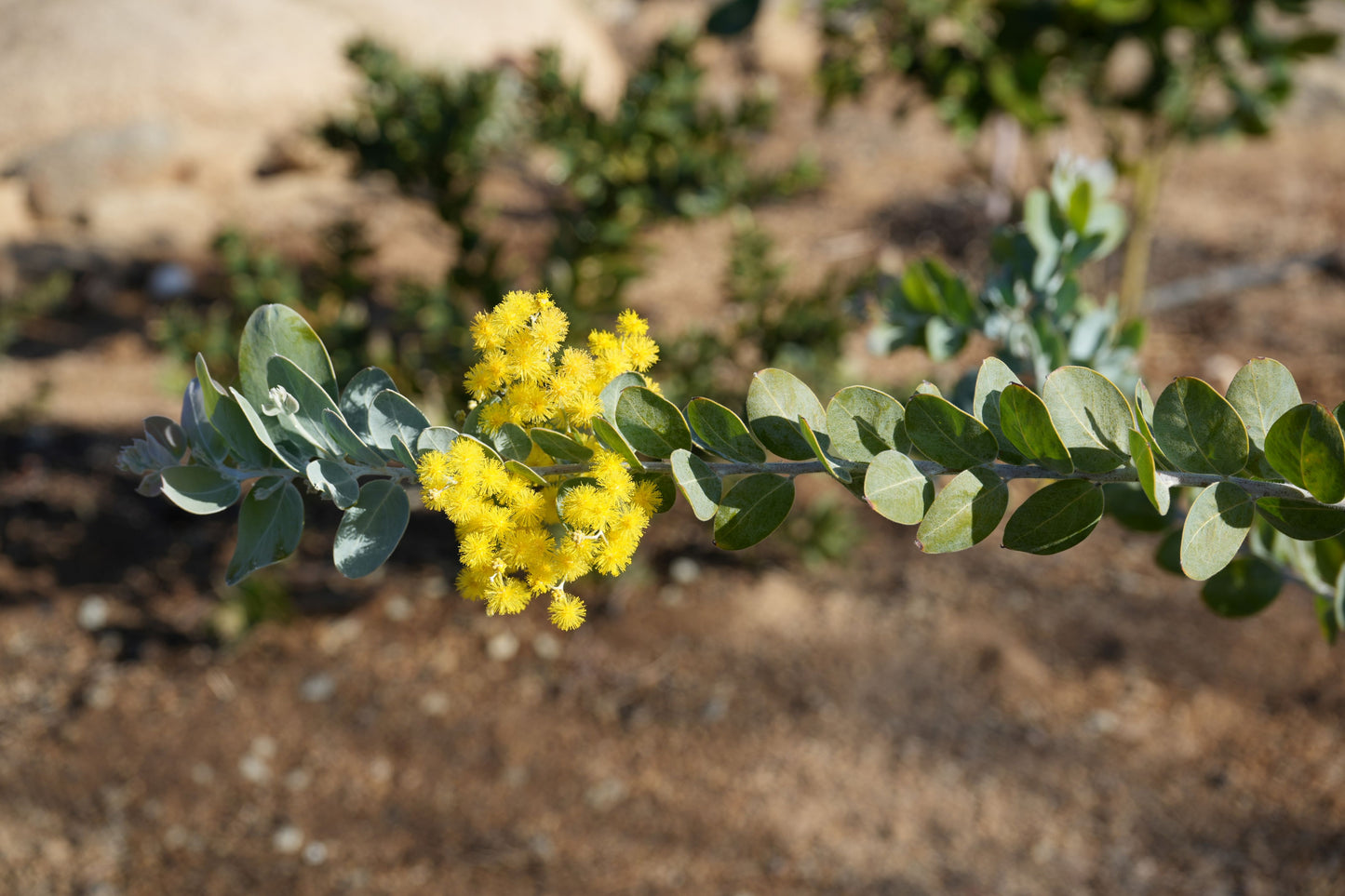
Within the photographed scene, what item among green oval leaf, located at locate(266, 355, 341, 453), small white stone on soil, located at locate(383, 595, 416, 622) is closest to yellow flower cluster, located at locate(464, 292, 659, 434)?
green oval leaf, located at locate(266, 355, 341, 453)

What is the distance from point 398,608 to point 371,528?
179 cm

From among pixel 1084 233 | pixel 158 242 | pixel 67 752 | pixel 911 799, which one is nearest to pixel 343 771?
pixel 67 752

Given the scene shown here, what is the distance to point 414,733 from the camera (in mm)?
2113

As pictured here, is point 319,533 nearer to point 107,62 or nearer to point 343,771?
point 343,771

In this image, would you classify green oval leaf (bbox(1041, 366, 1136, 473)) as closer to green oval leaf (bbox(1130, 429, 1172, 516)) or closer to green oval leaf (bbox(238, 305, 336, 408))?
green oval leaf (bbox(1130, 429, 1172, 516))

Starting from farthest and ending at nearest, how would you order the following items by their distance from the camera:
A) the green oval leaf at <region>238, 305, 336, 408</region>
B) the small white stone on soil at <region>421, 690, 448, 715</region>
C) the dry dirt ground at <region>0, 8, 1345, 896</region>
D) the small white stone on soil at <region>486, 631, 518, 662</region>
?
the small white stone on soil at <region>486, 631, 518, 662</region>, the small white stone on soil at <region>421, 690, 448, 715</region>, the dry dirt ground at <region>0, 8, 1345, 896</region>, the green oval leaf at <region>238, 305, 336, 408</region>

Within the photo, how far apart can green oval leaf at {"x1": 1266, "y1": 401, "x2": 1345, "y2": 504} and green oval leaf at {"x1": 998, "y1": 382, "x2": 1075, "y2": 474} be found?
0.14 m

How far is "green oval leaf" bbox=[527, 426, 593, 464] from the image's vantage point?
65 centimetres

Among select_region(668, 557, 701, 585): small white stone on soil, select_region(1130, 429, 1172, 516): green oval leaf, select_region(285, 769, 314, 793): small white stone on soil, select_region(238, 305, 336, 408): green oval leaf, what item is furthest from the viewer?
select_region(668, 557, 701, 585): small white stone on soil

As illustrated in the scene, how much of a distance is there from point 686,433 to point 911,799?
1540mm

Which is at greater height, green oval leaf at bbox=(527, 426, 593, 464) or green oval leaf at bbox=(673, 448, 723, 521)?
green oval leaf at bbox=(527, 426, 593, 464)

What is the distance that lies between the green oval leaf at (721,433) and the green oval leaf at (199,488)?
0.35m

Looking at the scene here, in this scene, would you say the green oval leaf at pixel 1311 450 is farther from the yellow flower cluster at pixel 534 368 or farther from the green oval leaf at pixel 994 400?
the yellow flower cluster at pixel 534 368

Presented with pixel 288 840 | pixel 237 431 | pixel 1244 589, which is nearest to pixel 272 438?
pixel 237 431
